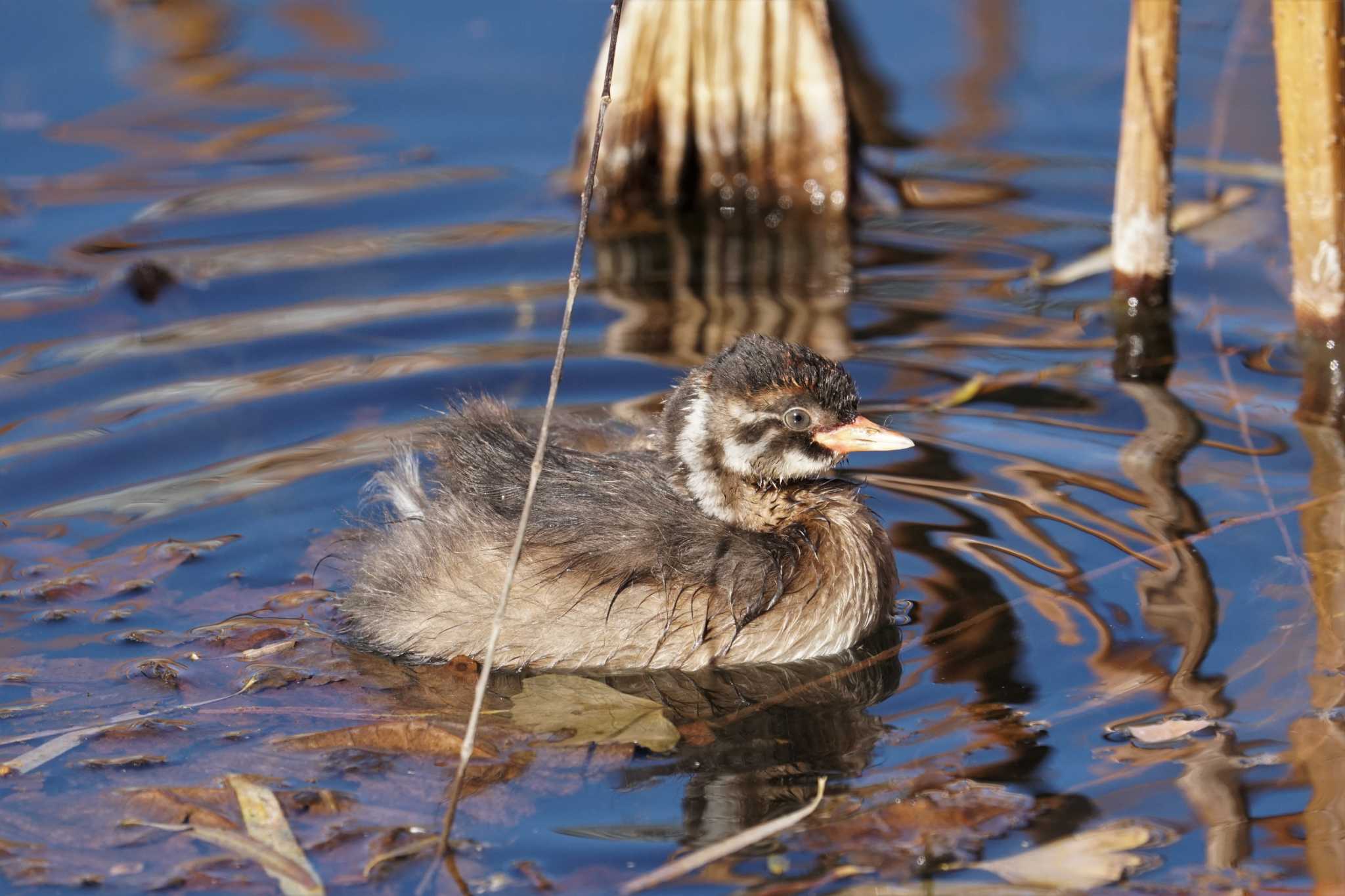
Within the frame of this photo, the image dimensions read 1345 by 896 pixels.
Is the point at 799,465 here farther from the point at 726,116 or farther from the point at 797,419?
the point at 726,116

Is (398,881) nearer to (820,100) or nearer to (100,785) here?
(100,785)

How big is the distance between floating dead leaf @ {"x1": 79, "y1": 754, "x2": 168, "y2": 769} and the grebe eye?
2.17m

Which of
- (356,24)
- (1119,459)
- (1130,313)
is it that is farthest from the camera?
(356,24)

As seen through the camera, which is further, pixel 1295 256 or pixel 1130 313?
pixel 1130 313

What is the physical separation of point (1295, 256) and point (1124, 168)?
809 millimetres

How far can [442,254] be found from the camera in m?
8.93

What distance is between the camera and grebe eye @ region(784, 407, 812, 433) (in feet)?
18.6

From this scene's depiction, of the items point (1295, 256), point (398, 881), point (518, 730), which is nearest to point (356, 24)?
point (1295, 256)

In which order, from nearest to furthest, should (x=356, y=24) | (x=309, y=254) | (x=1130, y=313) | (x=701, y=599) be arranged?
(x=701, y=599) → (x=1130, y=313) → (x=309, y=254) → (x=356, y=24)

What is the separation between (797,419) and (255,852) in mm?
2205

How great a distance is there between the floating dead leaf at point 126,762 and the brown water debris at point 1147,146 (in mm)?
4769

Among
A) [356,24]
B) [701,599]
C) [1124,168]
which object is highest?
[356,24]

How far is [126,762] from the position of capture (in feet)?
16.2

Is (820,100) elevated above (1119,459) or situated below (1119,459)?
above
